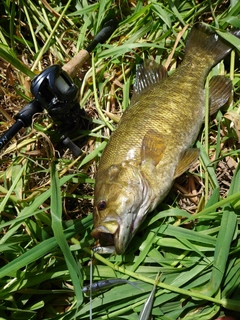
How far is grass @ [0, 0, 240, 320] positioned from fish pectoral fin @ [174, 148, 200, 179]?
0.13 metres

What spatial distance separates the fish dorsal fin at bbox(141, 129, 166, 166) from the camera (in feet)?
8.95

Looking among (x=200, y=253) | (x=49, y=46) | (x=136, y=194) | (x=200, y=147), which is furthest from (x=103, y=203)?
(x=49, y=46)

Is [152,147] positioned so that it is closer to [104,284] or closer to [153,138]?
[153,138]

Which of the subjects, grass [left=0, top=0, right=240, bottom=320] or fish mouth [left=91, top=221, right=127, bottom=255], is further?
grass [left=0, top=0, right=240, bottom=320]

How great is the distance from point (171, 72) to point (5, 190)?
1.63 m

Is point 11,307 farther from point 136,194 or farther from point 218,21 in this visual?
point 218,21

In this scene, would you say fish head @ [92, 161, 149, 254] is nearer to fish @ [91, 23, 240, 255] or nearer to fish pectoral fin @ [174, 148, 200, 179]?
fish @ [91, 23, 240, 255]

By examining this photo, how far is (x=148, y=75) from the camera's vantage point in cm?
318

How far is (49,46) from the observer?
11.9 feet

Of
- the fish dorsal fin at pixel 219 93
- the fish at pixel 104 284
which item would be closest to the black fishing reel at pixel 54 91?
the fish dorsal fin at pixel 219 93

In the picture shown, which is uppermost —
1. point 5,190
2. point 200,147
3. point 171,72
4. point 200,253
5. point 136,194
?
point 5,190

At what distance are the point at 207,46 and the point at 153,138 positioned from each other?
0.95 m

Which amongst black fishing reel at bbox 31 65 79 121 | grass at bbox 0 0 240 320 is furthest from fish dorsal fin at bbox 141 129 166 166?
black fishing reel at bbox 31 65 79 121

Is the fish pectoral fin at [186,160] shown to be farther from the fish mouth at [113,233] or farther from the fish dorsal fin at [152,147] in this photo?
the fish mouth at [113,233]
